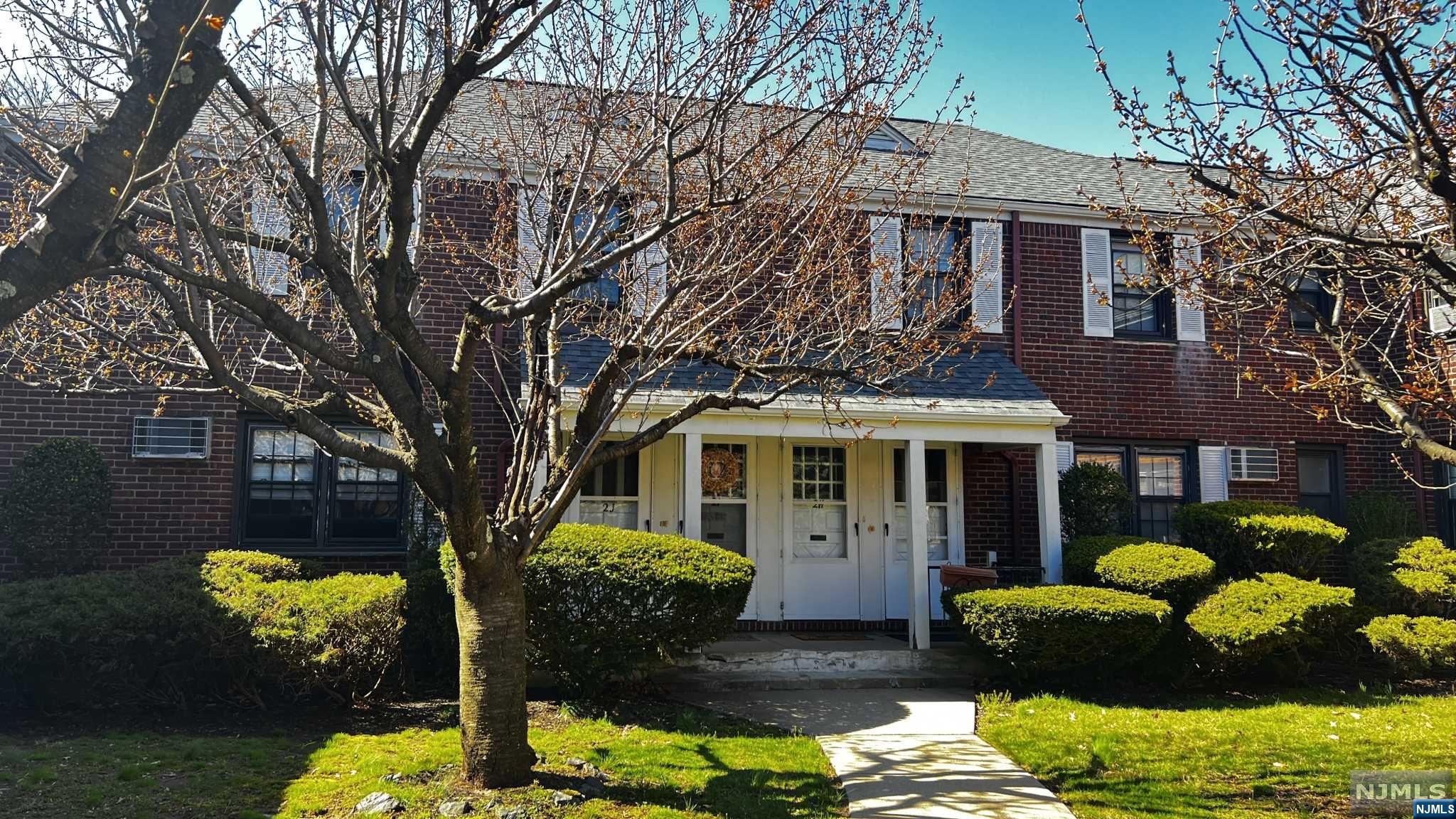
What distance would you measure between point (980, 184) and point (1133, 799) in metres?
8.43

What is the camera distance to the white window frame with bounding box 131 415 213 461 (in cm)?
973

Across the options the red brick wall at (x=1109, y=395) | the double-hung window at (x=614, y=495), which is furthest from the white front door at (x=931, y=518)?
the double-hung window at (x=614, y=495)

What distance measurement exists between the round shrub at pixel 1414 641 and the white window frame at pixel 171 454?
38.1 ft

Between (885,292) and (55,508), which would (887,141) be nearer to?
(885,292)

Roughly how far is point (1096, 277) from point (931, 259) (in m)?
5.48

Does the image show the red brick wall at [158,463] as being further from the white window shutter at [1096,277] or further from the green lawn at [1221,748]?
the white window shutter at [1096,277]

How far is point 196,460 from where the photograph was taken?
390 inches

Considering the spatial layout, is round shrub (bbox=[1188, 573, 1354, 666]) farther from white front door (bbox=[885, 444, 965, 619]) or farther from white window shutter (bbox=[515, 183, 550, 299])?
white window shutter (bbox=[515, 183, 550, 299])

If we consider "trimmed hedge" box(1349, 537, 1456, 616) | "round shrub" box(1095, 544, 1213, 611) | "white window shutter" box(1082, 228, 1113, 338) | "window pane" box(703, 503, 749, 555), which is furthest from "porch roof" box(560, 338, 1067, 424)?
Answer: "trimmed hedge" box(1349, 537, 1456, 616)

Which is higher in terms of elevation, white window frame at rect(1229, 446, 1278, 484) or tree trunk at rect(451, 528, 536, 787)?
white window frame at rect(1229, 446, 1278, 484)

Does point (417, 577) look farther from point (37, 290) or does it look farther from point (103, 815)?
point (37, 290)

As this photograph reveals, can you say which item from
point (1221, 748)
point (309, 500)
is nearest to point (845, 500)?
point (1221, 748)

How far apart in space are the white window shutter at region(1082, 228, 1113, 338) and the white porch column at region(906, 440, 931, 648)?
142 inches

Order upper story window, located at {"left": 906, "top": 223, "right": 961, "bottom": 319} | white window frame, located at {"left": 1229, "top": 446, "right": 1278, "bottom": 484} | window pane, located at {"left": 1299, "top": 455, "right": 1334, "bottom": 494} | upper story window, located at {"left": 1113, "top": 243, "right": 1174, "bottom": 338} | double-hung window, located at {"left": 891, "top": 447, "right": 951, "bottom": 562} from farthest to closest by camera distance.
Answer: window pane, located at {"left": 1299, "top": 455, "right": 1334, "bottom": 494}, upper story window, located at {"left": 1113, "top": 243, "right": 1174, "bottom": 338}, white window frame, located at {"left": 1229, "top": 446, "right": 1278, "bottom": 484}, double-hung window, located at {"left": 891, "top": 447, "right": 951, "bottom": 562}, upper story window, located at {"left": 906, "top": 223, "right": 961, "bottom": 319}
